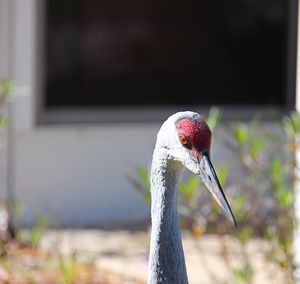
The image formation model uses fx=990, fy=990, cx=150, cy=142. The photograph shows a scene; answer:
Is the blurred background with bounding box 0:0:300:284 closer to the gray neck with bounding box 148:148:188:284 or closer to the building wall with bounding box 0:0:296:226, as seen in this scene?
the building wall with bounding box 0:0:296:226

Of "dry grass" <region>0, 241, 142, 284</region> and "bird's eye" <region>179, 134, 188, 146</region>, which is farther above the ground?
"bird's eye" <region>179, 134, 188, 146</region>

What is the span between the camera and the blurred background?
6.30 metres

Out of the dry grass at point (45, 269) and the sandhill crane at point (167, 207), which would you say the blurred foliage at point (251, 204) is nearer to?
the dry grass at point (45, 269)

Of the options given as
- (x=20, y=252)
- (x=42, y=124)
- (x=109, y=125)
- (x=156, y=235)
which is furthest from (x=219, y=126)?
(x=156, y=235)

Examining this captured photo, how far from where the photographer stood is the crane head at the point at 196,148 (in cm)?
358

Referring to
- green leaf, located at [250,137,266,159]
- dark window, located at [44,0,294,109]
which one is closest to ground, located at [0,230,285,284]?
green leaf, located at [250,137,266,159]

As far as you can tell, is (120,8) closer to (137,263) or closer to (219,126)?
(219,126)

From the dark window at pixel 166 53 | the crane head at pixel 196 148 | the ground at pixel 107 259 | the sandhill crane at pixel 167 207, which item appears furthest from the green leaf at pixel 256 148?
the dark window at pixel 166 53

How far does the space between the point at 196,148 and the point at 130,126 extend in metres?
4.50

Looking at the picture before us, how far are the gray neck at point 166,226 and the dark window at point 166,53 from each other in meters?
4.61

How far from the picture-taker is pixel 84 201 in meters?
8.10

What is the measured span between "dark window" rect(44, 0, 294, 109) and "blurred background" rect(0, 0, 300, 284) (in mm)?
12

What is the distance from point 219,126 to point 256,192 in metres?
2.13

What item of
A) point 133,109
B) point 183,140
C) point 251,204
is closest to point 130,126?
point 133,109
